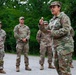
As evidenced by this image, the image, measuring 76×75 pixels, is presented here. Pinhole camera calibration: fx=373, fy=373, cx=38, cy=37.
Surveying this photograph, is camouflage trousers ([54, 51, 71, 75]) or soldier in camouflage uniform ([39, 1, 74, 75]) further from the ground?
soldier in camouflage uniform ([39, 1, 74, 75])

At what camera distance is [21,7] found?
3594 centimetres

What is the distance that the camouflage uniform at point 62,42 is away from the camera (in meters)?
7.80

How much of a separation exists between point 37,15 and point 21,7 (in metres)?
3.00

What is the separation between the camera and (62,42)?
786 cm

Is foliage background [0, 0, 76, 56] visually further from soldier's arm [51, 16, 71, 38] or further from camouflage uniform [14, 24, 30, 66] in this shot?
soldier's arm [51, 16, 71, 38]

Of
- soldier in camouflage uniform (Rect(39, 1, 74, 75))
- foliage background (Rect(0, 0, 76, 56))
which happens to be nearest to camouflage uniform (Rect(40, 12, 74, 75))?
soldier in camouflage uniform (Rect(39, 1, 74, 75))

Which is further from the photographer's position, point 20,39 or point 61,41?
point 20,39

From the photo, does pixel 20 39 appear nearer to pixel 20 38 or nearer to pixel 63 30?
pixel 20 38

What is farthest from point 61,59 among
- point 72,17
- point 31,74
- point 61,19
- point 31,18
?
point 31,18

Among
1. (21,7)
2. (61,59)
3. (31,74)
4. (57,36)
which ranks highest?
(21,7)

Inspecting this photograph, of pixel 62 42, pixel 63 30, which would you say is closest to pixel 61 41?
pixel 62 42

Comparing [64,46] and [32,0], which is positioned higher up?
[32,0]

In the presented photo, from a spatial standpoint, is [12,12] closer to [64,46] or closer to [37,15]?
[37,15]

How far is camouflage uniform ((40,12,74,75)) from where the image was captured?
25.6ft
